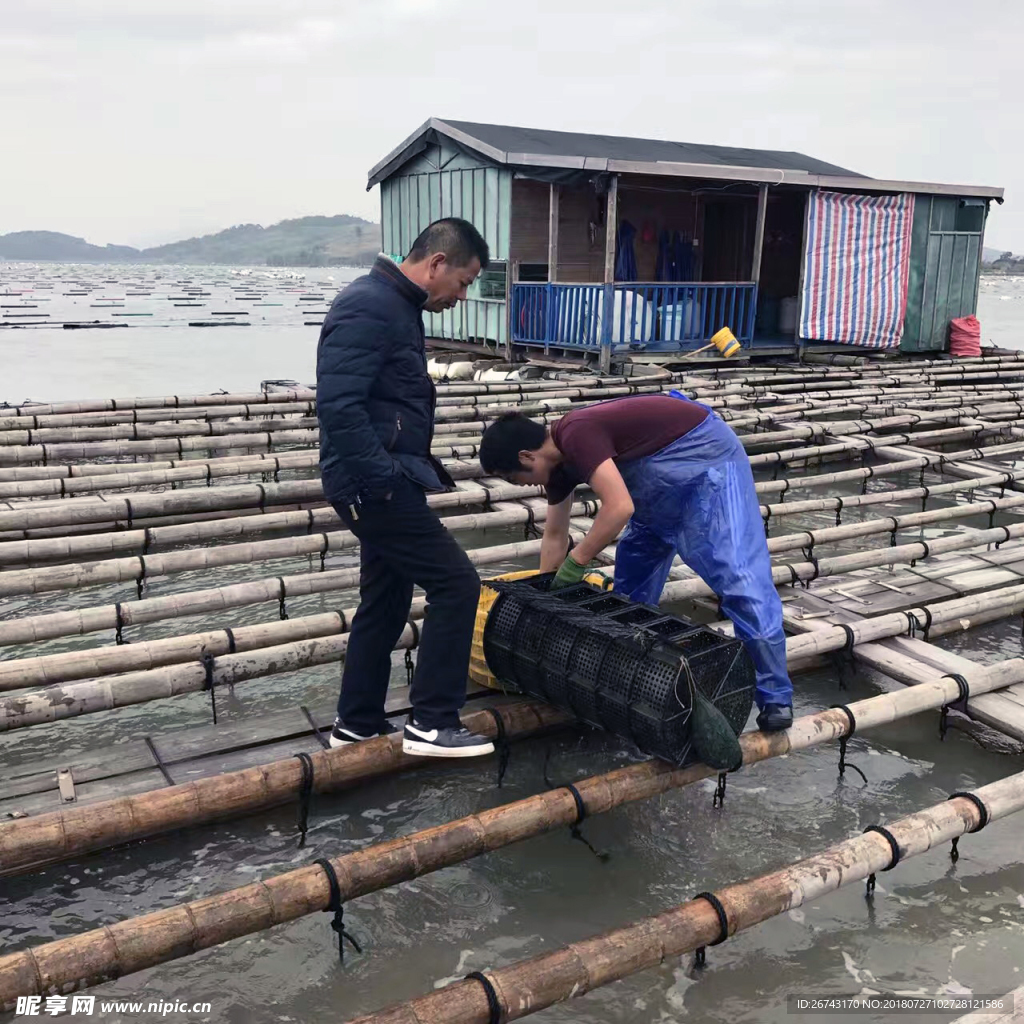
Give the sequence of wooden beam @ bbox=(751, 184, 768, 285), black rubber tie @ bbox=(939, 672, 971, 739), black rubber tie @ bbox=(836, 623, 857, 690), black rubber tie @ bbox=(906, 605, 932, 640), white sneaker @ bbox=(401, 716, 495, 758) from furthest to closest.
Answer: wooden beam @ bbox=(751, 184, 768, 285) < black rubber tie @ bbox=(906, 605, 932, 640) < black rubber tie @ bbox=(836, 623, 857, 690) < black rubber tie @ bbox=(939, 672, 971, 739) < white sneaker @ bbox=(401, 716, 495, 758)

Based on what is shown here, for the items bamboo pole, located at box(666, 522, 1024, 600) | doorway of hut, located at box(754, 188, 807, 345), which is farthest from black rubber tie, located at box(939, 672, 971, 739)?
doorway of hut, located at box(754, 188, 807, 345)

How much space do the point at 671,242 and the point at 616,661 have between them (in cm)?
1570

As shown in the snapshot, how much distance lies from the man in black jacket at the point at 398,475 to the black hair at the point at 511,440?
0.83 feet

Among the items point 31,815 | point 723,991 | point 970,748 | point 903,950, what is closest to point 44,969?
point 31,815

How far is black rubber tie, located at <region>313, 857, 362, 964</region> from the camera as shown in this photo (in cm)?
302

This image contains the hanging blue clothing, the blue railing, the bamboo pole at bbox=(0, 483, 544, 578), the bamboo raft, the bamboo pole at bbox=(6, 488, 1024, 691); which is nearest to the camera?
the bamboo raft

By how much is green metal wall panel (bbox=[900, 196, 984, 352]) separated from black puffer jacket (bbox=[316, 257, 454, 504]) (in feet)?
51.9

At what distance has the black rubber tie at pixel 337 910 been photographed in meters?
3.02

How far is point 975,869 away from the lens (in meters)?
3.77

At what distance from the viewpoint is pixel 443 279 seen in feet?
11.6

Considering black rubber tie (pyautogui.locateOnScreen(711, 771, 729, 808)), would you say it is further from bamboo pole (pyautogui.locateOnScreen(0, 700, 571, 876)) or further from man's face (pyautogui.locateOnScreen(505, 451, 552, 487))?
man's face (pyautogui.locateOnScreen(505, 451, 552, 487))

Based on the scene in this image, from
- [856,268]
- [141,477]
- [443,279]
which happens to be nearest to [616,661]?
[443,279]

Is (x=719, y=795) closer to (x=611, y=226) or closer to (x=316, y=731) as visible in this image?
(x=316, y=731)

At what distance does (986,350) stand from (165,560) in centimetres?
1736
